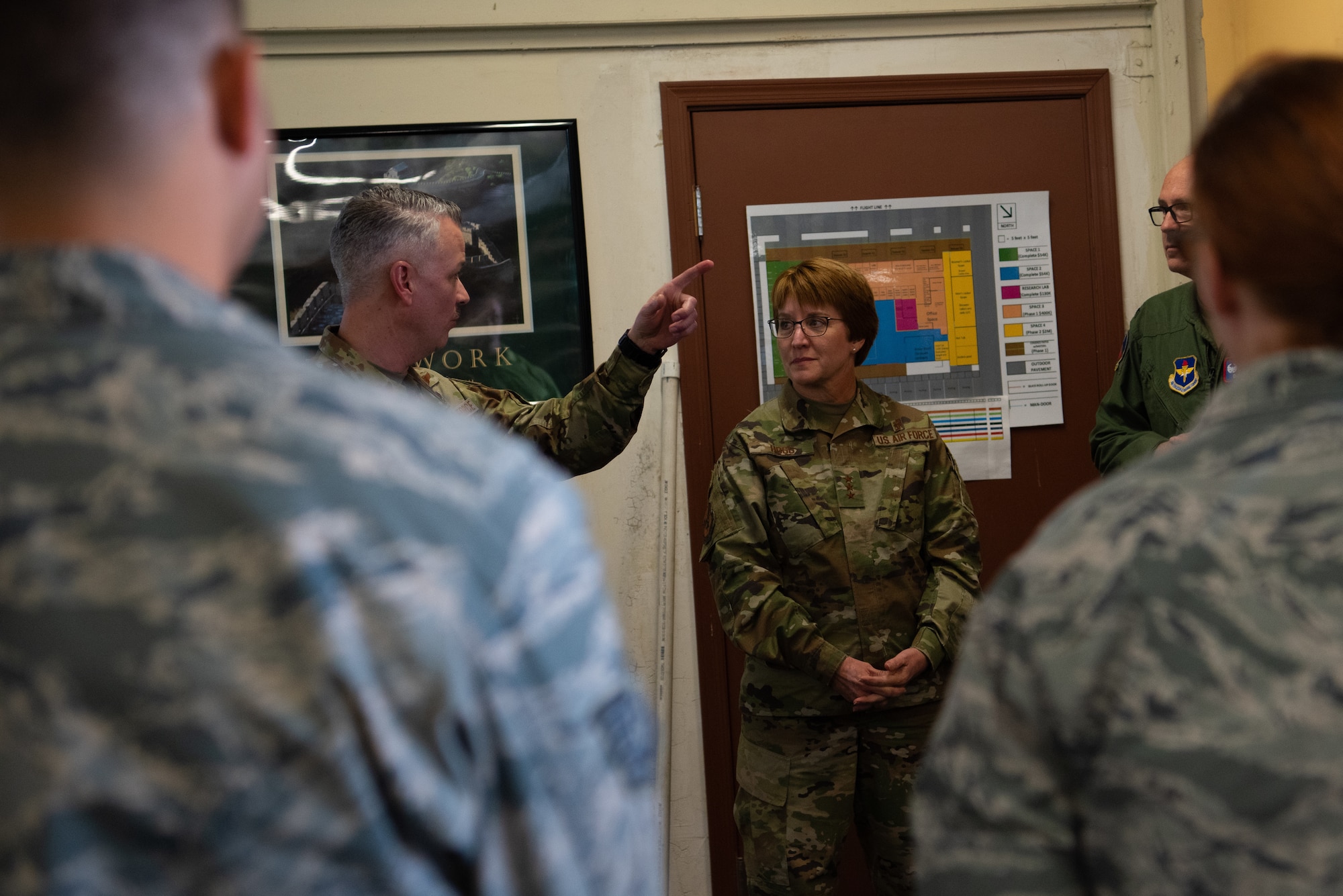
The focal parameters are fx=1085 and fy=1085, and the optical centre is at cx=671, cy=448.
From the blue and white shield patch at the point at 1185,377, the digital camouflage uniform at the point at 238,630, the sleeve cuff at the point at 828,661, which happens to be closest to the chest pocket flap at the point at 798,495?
the sleeve cuff at the point at 828,661

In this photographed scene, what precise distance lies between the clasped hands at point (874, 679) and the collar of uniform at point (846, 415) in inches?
19.4

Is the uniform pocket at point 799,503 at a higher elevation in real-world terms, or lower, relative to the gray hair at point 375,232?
lower

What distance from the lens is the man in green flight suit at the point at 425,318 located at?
6.64 feet

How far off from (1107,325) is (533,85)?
1691 millimetres

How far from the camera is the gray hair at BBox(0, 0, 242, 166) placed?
53cm

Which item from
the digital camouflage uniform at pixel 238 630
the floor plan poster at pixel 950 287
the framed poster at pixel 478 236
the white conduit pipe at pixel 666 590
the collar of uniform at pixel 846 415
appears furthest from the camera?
the floor plan poster at pixel 950 287

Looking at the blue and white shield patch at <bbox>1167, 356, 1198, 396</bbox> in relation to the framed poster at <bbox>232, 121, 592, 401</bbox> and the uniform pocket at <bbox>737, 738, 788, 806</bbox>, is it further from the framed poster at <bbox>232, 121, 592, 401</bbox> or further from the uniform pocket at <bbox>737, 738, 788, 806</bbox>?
the framed poster at <bbox>232, 121, 592, 401</bbox>

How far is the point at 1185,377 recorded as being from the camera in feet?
7.36

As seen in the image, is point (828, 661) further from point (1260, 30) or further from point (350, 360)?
point (1260, 30)

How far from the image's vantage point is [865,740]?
2.19 meters

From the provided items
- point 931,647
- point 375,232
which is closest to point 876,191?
point 931,647

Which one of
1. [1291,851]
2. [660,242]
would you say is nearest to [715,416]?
[660,242]

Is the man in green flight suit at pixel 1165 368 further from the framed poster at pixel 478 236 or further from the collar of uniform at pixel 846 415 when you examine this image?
the framed poster at pixel 478 236

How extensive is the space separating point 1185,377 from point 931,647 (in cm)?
77
